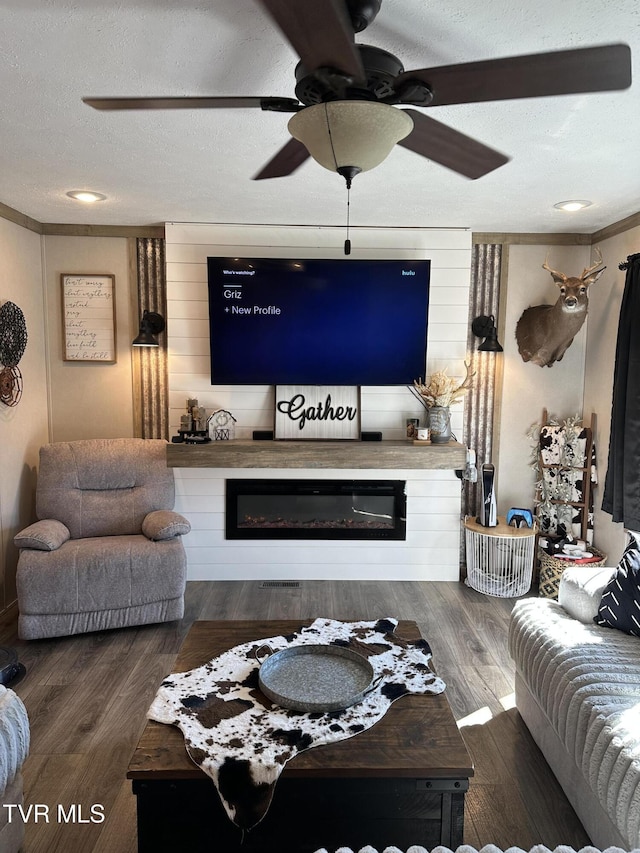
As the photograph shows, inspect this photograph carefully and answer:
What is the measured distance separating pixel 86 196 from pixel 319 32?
270cm

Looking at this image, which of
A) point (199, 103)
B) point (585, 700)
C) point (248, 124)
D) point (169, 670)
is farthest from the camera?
point (169, 670)

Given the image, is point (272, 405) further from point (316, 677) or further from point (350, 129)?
point (350, 129)

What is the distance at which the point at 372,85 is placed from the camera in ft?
4.73

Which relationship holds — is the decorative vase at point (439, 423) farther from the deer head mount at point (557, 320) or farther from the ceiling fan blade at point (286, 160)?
the ceiling fan blade at point (286, 160)

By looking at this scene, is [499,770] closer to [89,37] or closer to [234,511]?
[234,511]

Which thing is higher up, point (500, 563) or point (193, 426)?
point (193, 426)

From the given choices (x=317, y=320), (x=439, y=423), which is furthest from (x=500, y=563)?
(x=317, y=320)

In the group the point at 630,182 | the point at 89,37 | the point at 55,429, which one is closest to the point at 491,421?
the point at 630,182

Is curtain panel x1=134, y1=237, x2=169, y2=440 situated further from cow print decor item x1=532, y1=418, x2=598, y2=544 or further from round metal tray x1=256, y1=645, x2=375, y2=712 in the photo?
cow print decor item x1=532, y1=418, x2=598, y2=544

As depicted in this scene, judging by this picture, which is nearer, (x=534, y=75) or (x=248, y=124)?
(x=534, y=75)

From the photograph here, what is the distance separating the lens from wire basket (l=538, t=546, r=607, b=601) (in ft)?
12.8

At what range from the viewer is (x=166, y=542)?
3.60m

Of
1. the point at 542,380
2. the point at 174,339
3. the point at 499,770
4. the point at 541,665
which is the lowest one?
the point at 499,770

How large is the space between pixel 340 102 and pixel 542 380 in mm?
3469
